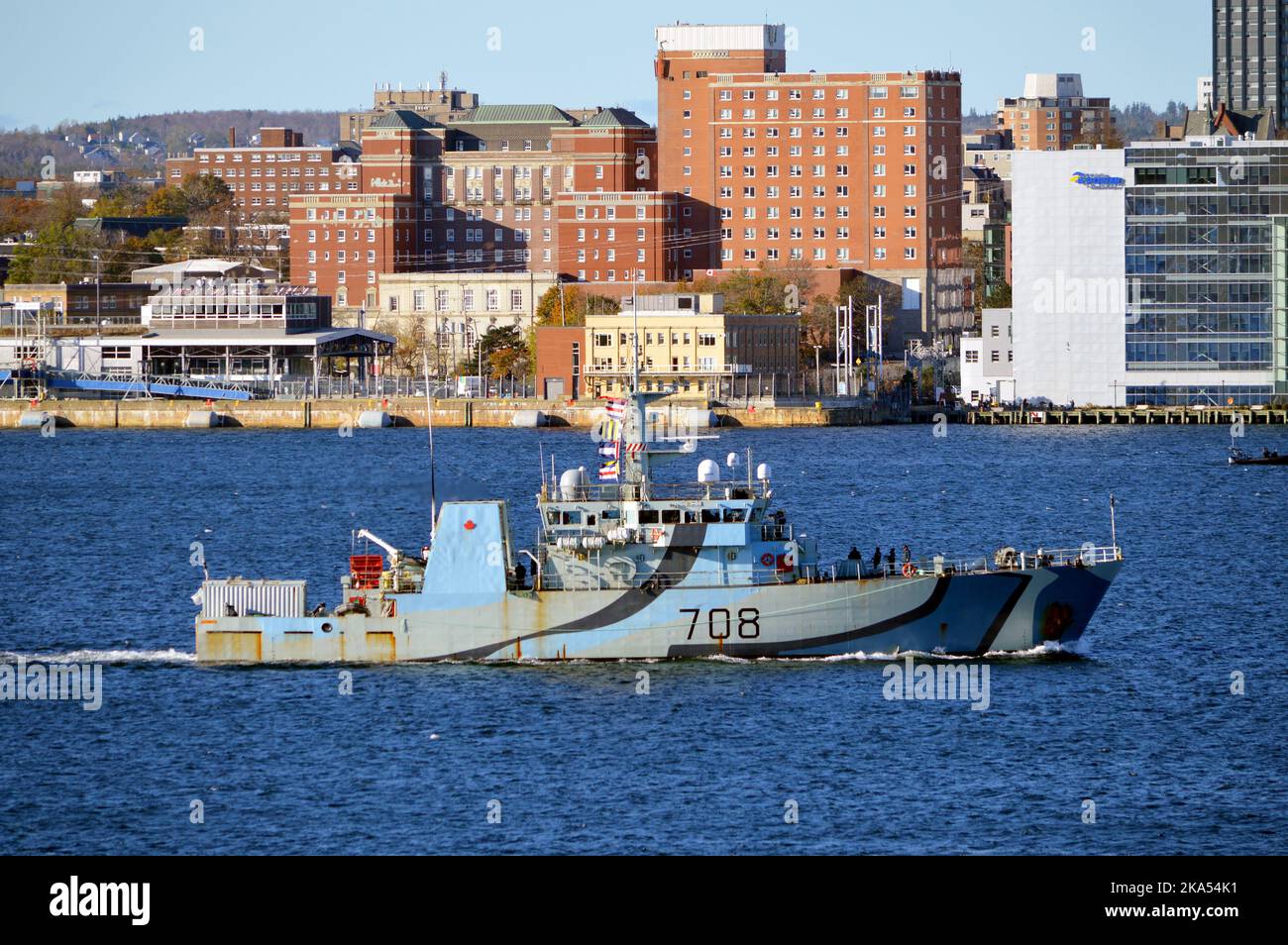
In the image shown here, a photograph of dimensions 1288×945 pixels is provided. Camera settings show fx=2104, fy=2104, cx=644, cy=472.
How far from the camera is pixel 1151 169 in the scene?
15675 centimetres

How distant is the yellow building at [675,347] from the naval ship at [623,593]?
11911 cm

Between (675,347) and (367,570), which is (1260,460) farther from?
(367,570)

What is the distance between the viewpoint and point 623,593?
46031 millimetres

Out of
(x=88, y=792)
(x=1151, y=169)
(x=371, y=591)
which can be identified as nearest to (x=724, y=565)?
(x=371, y=591)

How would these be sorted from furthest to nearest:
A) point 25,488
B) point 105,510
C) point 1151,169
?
point 1151,169, point 25,488, point 105,510

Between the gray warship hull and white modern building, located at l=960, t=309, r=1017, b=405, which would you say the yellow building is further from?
the gray warship hull

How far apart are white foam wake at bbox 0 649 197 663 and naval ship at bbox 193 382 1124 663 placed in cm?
280

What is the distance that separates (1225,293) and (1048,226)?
1408cm

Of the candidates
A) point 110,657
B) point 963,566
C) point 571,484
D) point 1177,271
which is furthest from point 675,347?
point 571,484

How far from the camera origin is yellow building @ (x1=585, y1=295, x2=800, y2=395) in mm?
168875
